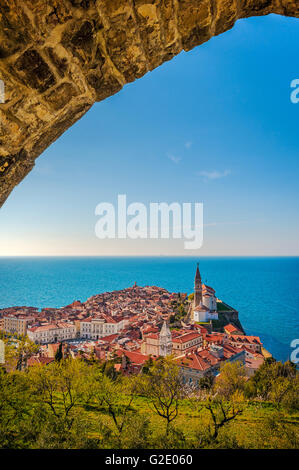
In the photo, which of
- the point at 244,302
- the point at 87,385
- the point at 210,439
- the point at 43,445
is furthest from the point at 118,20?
the point at 244,302

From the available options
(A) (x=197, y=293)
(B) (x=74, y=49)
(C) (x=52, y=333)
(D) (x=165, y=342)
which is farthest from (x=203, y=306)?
(B) (x=74, y=49)

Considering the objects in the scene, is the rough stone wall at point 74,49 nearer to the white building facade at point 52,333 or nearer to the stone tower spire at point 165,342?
the stone tower spire at point 165,342

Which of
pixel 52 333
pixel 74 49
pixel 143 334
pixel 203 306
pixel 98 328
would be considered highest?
pixel 74 49

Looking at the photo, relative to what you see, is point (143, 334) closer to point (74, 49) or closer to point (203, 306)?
point (203, 306)

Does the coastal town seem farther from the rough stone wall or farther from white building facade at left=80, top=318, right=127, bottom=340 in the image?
the rough stone wall

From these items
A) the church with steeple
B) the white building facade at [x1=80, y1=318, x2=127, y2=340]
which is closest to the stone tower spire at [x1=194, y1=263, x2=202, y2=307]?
the church with steeple

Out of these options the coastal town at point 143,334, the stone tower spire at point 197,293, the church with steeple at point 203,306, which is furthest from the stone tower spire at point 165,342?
the stone tower spire at point 197,293

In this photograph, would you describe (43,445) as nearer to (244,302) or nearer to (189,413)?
(189,413)
